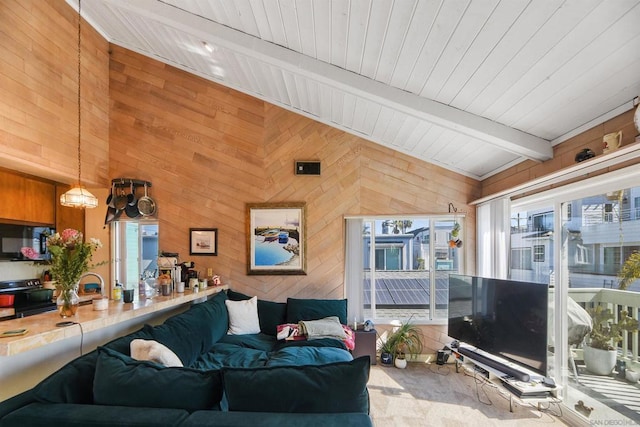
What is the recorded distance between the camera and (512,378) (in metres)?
2.76

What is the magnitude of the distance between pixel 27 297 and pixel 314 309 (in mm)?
3292

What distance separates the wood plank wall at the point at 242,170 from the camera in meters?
4.25

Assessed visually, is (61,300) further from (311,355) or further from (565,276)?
(565,276)

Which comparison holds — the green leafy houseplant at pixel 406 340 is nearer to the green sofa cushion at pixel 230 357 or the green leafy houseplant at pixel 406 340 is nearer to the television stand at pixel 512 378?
the television stand at pixel 512 378

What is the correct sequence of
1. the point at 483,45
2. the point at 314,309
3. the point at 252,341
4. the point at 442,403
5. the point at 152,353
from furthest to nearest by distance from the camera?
the point at 314,309 < the point at 252,341 < the point at 442,403 < the point at 483,45 < the point at 152,353

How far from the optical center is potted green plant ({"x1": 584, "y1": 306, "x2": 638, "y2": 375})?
2.28 meters

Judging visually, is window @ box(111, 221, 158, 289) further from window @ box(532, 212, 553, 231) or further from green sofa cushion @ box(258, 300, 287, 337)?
window @ box(532, 212, 553, 231)

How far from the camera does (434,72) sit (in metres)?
2.37

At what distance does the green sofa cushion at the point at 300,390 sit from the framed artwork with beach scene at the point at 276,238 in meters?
2.79

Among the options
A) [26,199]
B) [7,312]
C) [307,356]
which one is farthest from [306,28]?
[26,199]

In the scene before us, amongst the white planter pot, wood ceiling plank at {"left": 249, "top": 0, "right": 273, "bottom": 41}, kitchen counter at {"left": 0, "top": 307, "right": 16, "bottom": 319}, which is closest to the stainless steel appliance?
kitchen counter at {"left": 0, "top": 307, "right": 16, "bottom": 319}

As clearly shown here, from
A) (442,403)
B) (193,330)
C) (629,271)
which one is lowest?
(442,403)

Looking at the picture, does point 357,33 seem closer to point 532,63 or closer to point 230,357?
point 532,63

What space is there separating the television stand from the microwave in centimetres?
485
